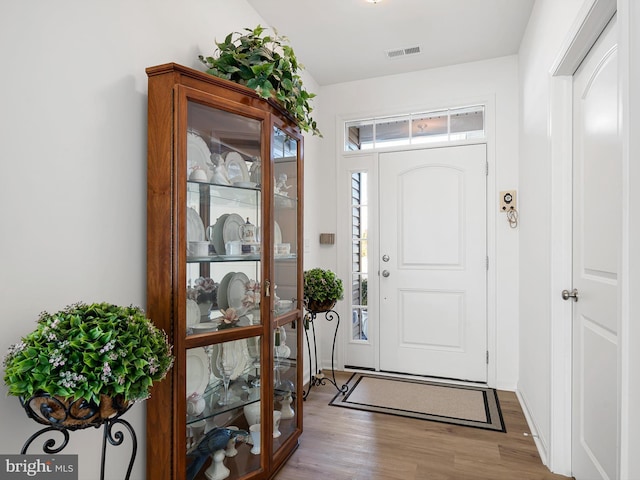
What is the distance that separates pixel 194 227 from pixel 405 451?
1.75 m

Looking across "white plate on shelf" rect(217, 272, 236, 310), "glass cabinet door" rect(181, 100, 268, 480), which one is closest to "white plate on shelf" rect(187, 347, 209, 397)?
"glass cabinet door" rect(181, 100, 268, 480)

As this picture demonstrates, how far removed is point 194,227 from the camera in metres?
1.62

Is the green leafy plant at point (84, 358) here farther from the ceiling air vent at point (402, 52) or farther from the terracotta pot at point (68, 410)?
the ceiling air vent at point (402, 52)

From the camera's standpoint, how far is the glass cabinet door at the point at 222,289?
62.8 inches

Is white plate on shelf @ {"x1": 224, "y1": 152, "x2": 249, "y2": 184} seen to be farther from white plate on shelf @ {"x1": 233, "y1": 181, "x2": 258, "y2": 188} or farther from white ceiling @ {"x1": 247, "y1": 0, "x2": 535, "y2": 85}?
white ceiling @ {"x1": 247, "y1": 0, "x2": 535, "y2": 85}

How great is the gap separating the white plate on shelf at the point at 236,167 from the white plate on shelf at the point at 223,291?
467 mm

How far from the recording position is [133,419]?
60.3 inches

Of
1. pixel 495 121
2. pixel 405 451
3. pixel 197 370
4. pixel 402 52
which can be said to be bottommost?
pixel 405 451

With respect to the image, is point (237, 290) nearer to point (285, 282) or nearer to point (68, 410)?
point (285, 282)

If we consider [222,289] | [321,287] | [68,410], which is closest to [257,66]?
[222,289]

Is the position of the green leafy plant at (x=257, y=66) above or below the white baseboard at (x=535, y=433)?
above

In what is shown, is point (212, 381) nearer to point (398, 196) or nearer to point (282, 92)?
point (282, 92)

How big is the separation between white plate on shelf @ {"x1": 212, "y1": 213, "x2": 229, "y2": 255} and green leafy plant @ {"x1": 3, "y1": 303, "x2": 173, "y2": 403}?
651 mm

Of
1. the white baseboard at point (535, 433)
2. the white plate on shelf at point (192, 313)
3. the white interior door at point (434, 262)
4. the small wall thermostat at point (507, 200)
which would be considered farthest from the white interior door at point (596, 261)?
the white plate on shelf at point (192, 313)
